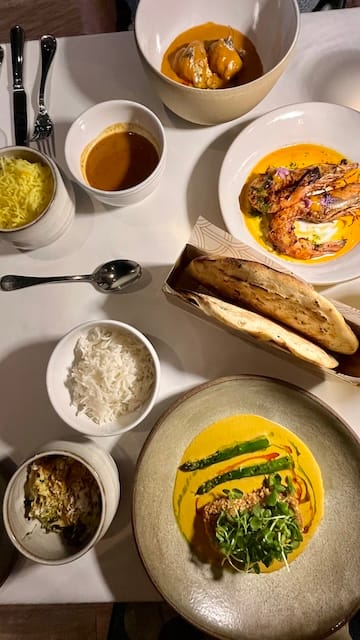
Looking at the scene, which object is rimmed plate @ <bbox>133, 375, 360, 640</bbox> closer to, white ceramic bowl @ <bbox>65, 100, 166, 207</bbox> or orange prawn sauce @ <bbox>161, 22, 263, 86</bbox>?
white ceramic bowl @ <bbox>65, 100, 166, 207</bbox>

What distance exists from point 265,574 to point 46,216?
79cm

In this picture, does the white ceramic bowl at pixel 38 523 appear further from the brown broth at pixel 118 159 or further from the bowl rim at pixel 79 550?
the brown broth at pixel 118 159

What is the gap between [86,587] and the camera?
1112 mm

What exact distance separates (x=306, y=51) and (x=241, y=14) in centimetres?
17

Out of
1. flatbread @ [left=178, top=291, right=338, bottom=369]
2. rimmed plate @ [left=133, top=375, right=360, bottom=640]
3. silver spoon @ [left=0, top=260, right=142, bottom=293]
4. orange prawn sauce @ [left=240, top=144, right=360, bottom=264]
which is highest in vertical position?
orange prawn sauce @ [left=240, top=144, right=360, bottom=264]

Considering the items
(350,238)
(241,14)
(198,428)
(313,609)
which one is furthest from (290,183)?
(313,609)

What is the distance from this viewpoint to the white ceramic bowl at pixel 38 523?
3.29 feet

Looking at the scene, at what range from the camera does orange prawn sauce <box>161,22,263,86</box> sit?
50.5 inches

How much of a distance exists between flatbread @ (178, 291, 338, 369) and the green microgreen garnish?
0.89 feet

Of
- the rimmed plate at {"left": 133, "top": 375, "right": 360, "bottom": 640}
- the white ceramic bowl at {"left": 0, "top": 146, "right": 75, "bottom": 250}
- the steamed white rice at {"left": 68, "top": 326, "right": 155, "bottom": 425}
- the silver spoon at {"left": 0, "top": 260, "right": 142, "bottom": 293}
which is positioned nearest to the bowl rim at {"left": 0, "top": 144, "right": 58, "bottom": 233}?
the white ceramic bowl at {"left": 0, "top": 146, "right": 75, "bottom": 250}

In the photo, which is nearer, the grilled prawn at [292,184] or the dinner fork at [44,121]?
the grilled prawn at [292,184]

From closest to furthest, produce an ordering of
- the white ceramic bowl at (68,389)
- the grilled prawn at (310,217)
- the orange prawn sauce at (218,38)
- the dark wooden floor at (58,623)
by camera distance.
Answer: the white ceramic bowl at (68,389) < the grilled prawn at (310,217) < the orange prawn sauce at (218,38) < the dark wooden floor at (58,623)

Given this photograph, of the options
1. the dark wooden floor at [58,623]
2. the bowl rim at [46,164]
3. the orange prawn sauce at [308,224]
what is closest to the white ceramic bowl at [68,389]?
the bowl rim at [46,164]

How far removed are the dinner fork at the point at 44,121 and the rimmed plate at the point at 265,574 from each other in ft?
2.25
